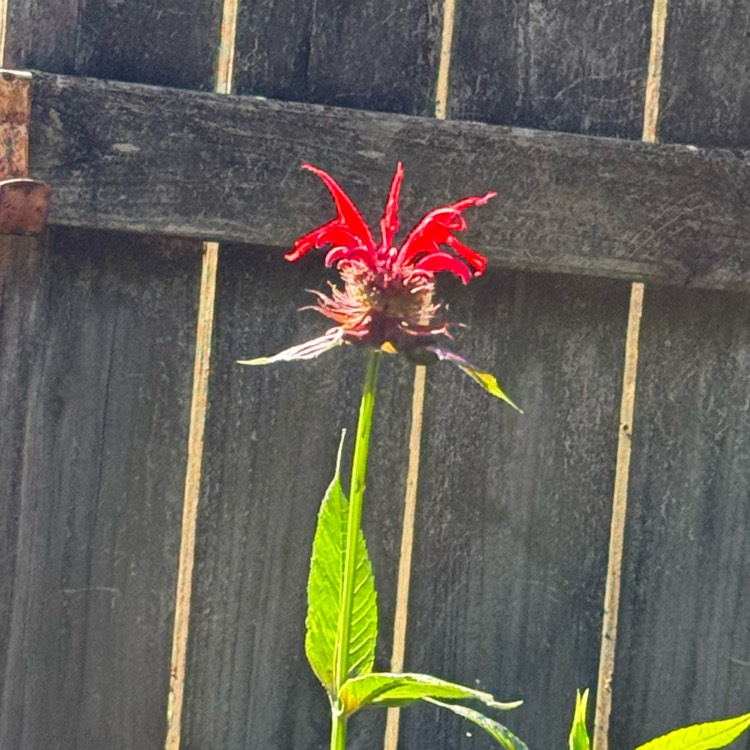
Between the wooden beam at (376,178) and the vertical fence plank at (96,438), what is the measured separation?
0.25ft

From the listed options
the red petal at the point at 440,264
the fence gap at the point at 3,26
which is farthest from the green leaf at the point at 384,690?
the fence gap at the point at 3,26

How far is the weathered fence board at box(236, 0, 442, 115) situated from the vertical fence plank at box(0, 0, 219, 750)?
6 cm

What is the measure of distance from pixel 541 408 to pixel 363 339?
662 mm

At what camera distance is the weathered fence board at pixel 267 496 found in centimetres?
170

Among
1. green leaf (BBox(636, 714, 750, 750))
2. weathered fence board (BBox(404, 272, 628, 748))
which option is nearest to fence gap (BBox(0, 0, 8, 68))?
weathered fence board (BBox(404, 272, 628, 748))

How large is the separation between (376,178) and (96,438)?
1.47ft

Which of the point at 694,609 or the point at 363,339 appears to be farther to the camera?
the point at 694,609

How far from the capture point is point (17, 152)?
1532 mm

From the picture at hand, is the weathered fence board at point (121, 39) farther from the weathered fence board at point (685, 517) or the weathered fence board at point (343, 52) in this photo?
the weathered fence board at point (685, 517)

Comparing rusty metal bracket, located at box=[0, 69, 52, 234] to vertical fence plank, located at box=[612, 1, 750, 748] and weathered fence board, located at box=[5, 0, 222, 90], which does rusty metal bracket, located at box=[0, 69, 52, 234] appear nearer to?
weathered fence board, located at box=[5, 0, 222, 90]

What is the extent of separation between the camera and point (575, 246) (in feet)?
5.65

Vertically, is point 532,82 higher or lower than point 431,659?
higher

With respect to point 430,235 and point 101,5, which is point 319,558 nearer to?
point 430,235

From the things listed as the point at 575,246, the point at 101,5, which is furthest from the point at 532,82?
the point at 101,5
